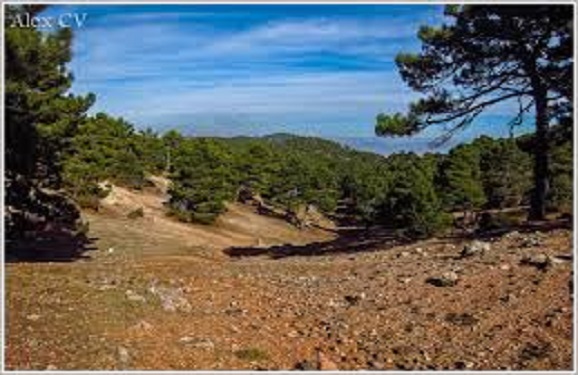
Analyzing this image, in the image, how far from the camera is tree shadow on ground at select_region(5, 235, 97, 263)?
37562 mm

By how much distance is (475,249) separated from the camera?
19.8m

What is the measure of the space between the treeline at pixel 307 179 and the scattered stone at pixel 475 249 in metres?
25.8

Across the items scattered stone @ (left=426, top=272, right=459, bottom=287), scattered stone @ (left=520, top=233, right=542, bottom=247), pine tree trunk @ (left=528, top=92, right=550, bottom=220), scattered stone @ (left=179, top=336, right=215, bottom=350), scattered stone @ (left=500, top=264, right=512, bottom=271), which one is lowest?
scattered stone @ (left=179, top=336, right=215, bottom=350)

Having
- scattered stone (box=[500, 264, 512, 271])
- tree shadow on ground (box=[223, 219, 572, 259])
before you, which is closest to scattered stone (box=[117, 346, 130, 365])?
scattered stone (box=[500, 264, 512, 271])

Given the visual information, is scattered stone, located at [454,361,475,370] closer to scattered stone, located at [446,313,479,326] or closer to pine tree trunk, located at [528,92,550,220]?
scattered stone, located at [446,313,479,326]

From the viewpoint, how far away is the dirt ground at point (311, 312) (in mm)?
13742

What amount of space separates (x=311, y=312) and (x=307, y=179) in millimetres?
78686

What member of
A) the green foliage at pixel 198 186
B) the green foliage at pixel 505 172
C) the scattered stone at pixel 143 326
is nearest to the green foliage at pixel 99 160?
the green foliage at pixel 198 186

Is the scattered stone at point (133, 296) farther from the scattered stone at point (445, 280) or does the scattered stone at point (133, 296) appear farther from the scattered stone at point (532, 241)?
the scattered stone at point (532, 241)

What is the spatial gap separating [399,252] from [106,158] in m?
51.2

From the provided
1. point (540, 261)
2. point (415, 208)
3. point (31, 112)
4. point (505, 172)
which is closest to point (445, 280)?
point (540, 261)

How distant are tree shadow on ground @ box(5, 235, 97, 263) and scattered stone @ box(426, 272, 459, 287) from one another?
840 inches

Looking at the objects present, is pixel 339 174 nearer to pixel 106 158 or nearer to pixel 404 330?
pixel 106 158

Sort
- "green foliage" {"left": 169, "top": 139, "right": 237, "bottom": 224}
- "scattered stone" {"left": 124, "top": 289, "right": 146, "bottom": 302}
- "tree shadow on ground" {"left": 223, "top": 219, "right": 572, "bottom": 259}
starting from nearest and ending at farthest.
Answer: "scattered stone" {"left": 124, "top": 289, "right": 146, "bottom": 302} → "tree shadow on ground" {"left": 223, "top": 219, "right": 572, "bottom": 259} → "green foliage" {"left": 169, "top": 139, "right": 237, "bottom": 224}
